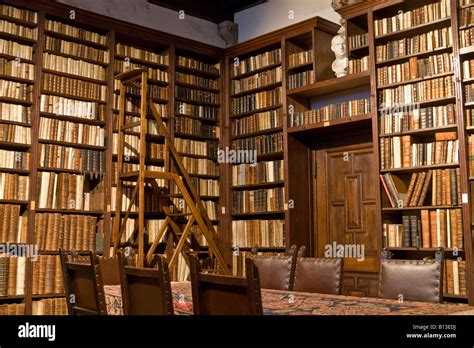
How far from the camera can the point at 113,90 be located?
5.96 m

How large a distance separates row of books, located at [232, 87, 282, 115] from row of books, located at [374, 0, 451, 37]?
1435 millimetres

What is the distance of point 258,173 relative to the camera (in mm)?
6547

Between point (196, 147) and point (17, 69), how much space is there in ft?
7.38

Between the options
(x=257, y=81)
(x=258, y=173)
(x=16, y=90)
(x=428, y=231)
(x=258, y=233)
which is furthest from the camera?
(x=257, y=81)

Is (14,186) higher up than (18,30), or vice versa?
(18,30)

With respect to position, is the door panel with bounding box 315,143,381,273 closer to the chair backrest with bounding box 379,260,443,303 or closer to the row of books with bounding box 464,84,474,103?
the row of books with bounding box 464,84,474,103

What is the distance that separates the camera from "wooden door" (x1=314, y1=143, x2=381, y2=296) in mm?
5656

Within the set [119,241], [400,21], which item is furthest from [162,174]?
[400,21]

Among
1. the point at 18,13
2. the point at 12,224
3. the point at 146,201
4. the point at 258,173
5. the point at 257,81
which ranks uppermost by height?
the point at 18,13

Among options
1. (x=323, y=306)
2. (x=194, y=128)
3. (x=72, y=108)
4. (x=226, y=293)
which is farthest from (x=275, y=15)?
(x=226, y=293)


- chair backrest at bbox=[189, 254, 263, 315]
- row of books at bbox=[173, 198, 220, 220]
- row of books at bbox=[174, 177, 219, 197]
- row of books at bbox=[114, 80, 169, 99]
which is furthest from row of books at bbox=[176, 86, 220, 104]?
chair backrest at bbox=[189, 254, 263, 315]

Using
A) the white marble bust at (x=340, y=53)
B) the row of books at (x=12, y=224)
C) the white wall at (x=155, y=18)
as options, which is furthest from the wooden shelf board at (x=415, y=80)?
the row of books at (x=12, y=224)

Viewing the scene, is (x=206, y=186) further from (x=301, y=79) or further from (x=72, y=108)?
(x=72, y=108)

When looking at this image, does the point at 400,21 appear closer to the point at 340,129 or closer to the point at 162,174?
the point at 340,129
